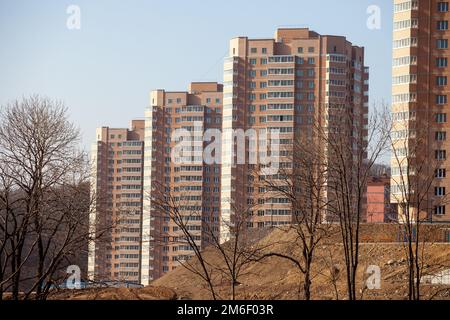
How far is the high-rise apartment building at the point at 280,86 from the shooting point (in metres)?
127

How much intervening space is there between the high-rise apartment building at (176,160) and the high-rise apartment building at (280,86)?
10.6 metres

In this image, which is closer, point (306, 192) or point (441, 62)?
point (306, 192)

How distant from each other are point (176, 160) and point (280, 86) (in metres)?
24.4

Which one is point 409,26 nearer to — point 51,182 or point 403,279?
point 403,279

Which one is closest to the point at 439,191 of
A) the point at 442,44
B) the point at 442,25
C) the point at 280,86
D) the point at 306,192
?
the point at 442,44

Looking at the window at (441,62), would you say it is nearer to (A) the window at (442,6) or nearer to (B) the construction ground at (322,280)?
(A) the window at (442,6)

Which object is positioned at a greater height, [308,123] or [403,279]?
[308,123]

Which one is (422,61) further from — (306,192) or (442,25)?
(306,192)

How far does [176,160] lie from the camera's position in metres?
148

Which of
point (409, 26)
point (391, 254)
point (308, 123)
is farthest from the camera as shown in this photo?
point (308, 123)

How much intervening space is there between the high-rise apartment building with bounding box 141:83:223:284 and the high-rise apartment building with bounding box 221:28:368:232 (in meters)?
10.6
